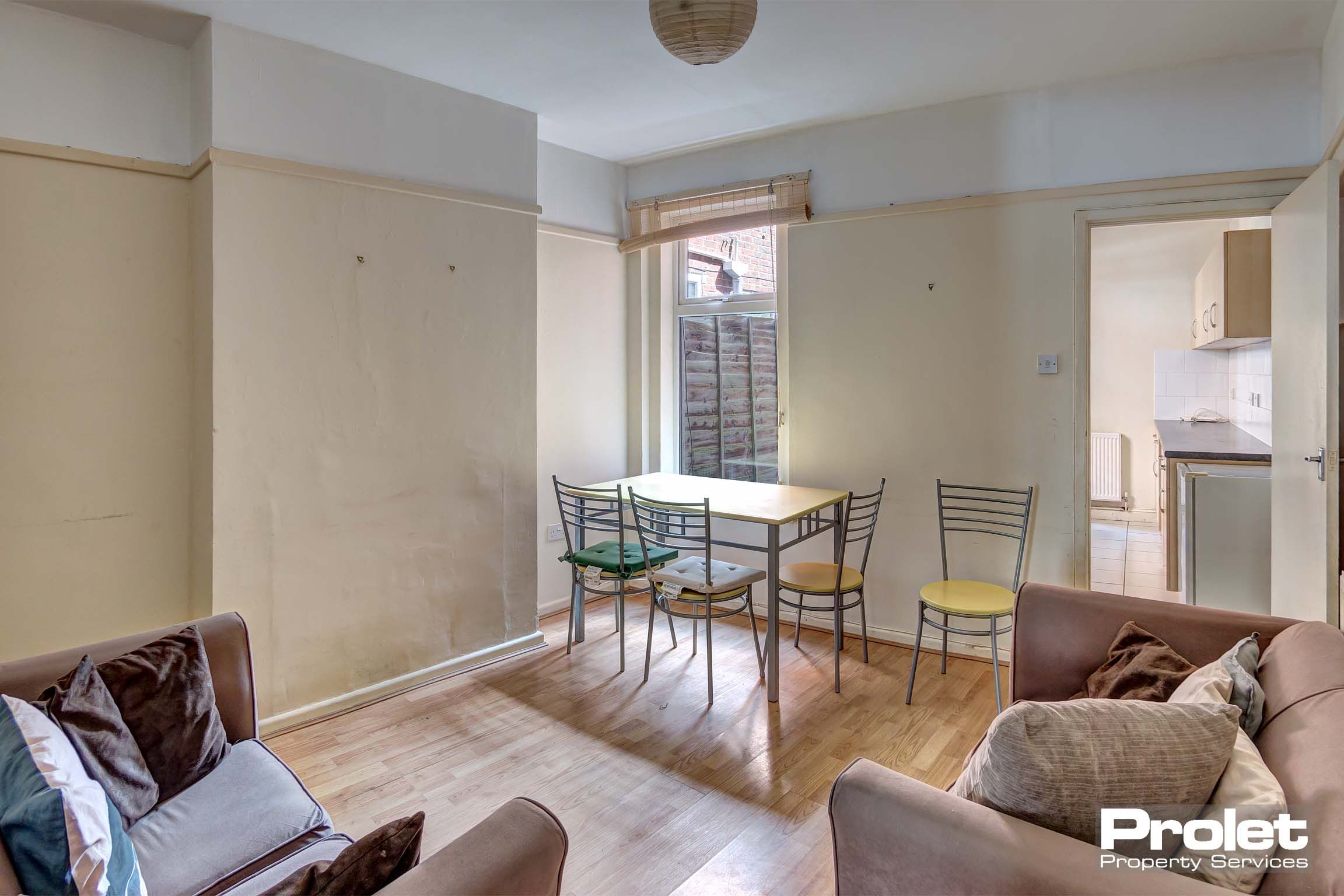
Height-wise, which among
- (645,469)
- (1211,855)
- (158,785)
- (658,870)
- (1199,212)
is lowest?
(658,870)

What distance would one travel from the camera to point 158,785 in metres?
1.61

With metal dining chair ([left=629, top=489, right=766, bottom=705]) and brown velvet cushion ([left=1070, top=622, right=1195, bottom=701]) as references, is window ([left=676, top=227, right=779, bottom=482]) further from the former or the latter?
brown velvet cushion ([left=1070, top=622, right=1195, bottom=701])

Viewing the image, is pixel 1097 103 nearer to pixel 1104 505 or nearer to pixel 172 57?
pixel 172 57

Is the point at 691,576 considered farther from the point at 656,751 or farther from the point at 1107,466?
the point at 1107,466

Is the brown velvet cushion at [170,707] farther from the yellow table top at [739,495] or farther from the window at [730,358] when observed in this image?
the window at [730,358]

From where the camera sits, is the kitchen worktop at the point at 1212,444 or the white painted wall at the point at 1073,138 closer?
the white painted wall at the point at 1073,138

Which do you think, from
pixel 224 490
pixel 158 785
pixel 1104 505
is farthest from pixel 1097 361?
pixel 158 785

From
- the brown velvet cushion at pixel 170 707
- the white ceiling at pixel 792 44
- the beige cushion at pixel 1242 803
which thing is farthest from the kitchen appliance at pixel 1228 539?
the brown velvet cushion at pixel 170 707

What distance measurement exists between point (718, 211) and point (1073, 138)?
173 cm

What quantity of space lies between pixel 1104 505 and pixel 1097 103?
165 inches

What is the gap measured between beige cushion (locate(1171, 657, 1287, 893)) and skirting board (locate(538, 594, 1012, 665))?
6.85 ft

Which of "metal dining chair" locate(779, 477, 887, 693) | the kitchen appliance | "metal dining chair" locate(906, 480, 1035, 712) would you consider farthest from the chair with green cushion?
the kitchen appliance

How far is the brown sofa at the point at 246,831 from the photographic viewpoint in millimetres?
1042

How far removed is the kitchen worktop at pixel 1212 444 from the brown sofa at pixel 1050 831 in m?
2.13
